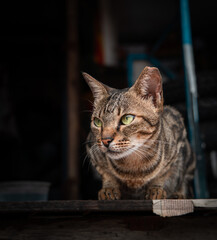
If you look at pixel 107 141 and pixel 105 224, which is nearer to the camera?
pixel 105 224

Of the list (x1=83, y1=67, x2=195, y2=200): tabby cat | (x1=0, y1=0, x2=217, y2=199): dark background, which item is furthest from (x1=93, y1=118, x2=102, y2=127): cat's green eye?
(x1=0, y1=0, x2=217, y2=199): dark background

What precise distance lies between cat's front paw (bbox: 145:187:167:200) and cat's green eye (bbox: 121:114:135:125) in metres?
0.33

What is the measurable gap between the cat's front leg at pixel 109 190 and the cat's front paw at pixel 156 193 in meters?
0.14

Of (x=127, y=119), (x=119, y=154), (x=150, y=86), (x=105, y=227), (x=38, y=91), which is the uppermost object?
(x=38, y=91)

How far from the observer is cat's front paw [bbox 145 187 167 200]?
1307 mm

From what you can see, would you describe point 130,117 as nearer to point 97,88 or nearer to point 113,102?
point 113,102

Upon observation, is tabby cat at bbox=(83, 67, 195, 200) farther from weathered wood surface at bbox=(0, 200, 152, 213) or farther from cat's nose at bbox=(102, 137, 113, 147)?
weathered wood surface at bbox=(0, 200, 152, 213)

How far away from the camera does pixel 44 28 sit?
3.47 metres

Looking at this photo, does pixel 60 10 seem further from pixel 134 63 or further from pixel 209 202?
pixel 209 202

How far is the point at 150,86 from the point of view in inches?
55.0

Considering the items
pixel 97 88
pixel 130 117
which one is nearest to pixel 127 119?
pixel 130 117

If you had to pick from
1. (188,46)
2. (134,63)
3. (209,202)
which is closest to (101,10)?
(134,63)

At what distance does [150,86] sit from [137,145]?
291mm

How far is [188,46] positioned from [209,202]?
1365 mm
